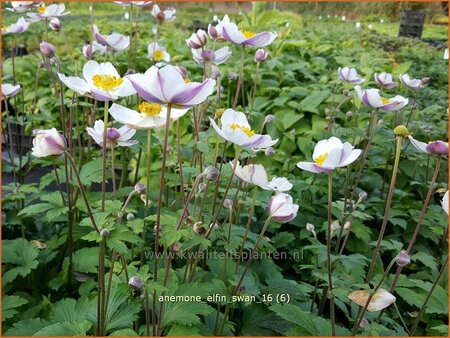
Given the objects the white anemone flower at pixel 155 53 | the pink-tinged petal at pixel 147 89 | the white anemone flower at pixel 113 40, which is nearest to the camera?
the pink-tinged petal at pixel 147 89

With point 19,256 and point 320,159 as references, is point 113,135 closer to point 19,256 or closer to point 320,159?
point 320,159

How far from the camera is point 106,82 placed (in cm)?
97

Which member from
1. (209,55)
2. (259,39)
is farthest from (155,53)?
(259,39)

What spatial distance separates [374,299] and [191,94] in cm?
54

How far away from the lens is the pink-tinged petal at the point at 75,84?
0.99 m

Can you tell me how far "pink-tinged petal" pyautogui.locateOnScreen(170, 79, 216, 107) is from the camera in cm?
85

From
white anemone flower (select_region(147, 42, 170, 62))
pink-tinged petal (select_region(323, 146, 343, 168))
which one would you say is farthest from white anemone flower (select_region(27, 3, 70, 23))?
pink-tinged petal (select_region(323, 146, 343, 168))

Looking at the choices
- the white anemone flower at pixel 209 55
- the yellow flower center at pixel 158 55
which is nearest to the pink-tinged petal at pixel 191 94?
the white anemone flower at pixel 209 55

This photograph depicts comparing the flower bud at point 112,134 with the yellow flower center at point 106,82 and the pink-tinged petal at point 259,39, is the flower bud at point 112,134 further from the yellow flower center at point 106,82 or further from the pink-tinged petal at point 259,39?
the pink-tinged petal at point 259,39

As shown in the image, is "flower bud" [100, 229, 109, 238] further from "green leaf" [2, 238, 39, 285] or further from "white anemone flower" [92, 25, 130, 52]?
"white anemone flower" [92, 25, 130, 52]

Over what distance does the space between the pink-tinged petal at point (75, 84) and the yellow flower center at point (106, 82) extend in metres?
0.03

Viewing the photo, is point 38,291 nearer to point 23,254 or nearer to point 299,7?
point 23,254

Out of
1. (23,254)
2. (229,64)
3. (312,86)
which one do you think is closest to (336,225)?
(23,254)

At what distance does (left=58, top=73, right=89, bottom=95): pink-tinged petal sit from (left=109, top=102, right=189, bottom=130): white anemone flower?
0.07 m
